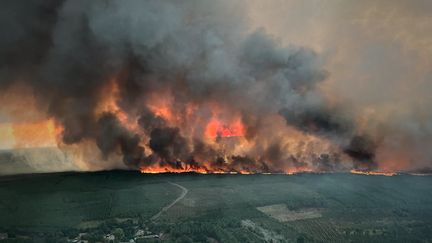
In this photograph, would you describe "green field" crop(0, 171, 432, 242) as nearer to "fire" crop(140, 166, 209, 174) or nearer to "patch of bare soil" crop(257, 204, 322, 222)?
"patch of bare soil" crop(257, 204, 322, 222)

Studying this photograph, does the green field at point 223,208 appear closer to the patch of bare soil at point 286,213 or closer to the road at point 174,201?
the patch of bare soil at point 286,213

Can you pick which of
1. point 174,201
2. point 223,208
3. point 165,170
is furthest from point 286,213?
point 165,170

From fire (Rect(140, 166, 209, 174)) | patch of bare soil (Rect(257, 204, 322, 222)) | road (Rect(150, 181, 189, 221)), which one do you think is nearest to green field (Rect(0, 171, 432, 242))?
patch of bare soil (Rect(257, 204, 322, 222))

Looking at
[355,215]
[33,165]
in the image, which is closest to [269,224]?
[355,215]

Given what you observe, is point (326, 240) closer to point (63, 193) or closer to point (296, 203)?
point (296, 203)

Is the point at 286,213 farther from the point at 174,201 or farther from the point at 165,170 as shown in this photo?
the point at 165,170

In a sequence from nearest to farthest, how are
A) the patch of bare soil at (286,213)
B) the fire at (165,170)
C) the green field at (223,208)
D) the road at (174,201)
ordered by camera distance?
the green field at (223,208) < the patch of bare soil at (286,213) < the road at (174,201) < the fire at (165,170)

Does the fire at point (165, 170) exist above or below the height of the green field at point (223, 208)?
above

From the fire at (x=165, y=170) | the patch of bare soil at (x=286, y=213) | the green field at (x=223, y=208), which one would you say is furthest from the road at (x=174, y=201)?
the patch of bare soil at (x=286, y=213)
